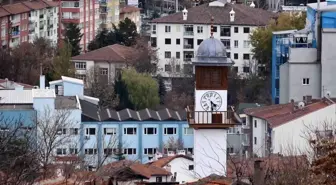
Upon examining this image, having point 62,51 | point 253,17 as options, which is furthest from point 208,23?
point 62,51

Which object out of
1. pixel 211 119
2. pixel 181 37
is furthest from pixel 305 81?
pixel 181 37

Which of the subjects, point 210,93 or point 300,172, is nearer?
point 300,172

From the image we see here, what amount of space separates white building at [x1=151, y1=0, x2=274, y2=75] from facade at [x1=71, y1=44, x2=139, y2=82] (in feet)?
5.77

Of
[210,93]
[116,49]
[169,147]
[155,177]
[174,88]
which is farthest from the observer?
[116,49]

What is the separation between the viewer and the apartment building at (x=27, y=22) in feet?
193

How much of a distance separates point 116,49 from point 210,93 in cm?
2974

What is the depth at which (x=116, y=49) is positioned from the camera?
56.4 meters

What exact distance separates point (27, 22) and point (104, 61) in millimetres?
6791

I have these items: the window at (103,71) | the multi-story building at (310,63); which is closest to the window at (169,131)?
the multi-story building at (310,63)

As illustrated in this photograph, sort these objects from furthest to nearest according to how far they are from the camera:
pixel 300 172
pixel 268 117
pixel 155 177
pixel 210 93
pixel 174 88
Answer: pixel 174 88 < pixel 268 117 < pixel 210 93 < pixel 155 177 < pixel 300 172

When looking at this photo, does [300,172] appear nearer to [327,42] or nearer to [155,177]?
[155,177]

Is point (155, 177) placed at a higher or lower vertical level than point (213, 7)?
lower

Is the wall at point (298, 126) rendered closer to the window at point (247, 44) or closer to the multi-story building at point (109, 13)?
the window at point (247, 44)

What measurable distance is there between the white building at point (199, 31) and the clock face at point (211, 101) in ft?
96.8
